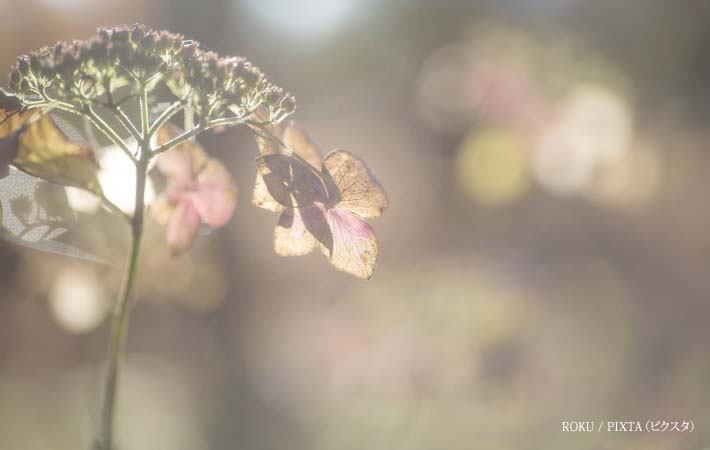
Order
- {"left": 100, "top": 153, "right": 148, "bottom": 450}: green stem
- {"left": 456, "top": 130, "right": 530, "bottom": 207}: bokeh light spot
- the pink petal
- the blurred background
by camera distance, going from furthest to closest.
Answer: {"left": 456, "top": 130, "right": 530, "bottom": 207}: bokeh light spot
the blurred background
the pink petal
{"left": 100, "top": 153, "right": 148, "bottom": 450}: green stem

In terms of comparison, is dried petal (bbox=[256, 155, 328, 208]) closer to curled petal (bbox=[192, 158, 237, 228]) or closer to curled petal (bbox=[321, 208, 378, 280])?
curled petal (bbox=[321, 208, 378, 280])

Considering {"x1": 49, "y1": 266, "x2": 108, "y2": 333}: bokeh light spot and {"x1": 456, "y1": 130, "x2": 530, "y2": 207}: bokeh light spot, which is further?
{"x1": 456, "y1": 130, "x2": 530, "y2": 207}: bokeh light spot

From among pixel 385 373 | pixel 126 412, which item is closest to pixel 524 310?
pixel 385 373

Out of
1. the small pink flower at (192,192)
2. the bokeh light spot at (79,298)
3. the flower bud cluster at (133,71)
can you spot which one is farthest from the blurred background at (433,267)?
the flower bud cluster at (133,71)

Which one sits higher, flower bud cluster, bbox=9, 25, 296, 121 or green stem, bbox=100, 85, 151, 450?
flower bud cluster, bbox=9, 25, 296, 121

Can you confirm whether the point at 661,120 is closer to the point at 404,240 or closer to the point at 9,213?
the point at 404,240

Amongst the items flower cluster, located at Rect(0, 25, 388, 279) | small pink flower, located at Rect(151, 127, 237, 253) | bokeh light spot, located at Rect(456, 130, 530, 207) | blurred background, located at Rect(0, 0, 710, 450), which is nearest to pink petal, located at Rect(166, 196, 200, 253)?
small pink flower, located at Rect(151, 127, 237, 253)

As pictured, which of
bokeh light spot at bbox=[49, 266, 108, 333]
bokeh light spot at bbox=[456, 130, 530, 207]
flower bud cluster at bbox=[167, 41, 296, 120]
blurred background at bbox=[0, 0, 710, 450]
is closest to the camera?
flower bud cluster at bbox=[167, 41, 296, 120]
